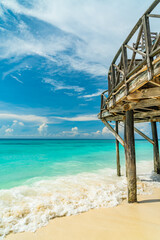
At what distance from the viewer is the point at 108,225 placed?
11.5 feet

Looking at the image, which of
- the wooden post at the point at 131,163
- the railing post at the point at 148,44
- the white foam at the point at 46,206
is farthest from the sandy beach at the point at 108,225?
the railing post at the point at 148,44

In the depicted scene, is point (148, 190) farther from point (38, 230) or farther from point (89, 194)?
point (38, 230)

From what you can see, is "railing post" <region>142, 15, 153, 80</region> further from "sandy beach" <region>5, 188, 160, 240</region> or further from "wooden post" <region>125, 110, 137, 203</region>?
"sandy beach" <region>5, 188, 160, 240</region>

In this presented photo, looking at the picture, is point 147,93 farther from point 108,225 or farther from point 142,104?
point 108,225

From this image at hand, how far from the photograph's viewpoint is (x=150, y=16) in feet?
8.91

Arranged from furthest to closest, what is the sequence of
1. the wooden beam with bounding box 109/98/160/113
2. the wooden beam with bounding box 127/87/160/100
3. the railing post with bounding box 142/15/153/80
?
the wooden beam with bounding box 109/98/160/113
the wooden beam with bounding box 127/87/160/100
the railing post with bounding box 142/15/153/80

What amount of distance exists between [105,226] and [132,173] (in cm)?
179

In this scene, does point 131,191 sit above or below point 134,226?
above

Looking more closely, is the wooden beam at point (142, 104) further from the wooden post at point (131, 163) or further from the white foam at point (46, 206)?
the white foam at point (46, 206)

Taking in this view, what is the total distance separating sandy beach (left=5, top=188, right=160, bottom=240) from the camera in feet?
10.2

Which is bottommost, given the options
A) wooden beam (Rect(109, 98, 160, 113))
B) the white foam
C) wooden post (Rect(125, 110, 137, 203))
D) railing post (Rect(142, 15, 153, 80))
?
the white foam

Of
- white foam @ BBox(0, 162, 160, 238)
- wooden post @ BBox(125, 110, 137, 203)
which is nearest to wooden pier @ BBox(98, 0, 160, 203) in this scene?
wooden post @ BBox(125, 110, 137, 203)

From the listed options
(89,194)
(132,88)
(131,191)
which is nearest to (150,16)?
(132,88)

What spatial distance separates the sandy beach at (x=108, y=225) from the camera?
122 inches
